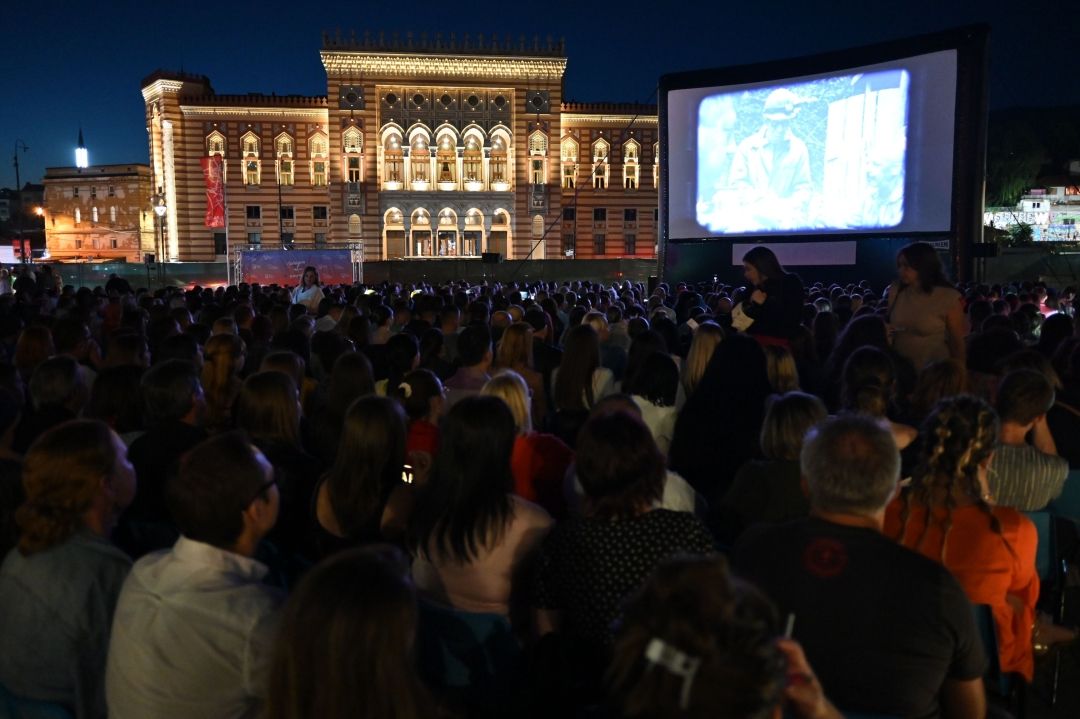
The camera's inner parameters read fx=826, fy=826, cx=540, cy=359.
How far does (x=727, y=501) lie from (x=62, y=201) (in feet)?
249

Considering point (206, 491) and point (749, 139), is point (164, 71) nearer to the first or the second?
point (749, 139)

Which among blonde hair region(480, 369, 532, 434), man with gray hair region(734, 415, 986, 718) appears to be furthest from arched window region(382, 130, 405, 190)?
man with gray hair region(734, 415, 986, 718)

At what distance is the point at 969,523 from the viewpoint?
9.91 ft

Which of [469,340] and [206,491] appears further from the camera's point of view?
[469,340]

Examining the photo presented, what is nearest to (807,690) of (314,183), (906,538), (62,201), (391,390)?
(906,538)

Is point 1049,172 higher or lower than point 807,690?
higher

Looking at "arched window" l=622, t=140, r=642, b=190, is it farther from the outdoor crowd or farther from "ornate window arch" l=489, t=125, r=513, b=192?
the outdoor crowd

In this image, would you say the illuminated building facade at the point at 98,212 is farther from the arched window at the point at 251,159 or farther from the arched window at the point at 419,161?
the arched window at the point at 419,161

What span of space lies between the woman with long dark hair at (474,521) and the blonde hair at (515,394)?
1.17 m

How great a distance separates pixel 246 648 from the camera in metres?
2.44

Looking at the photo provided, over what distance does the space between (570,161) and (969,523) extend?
48025mm

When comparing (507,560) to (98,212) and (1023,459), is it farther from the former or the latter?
(98,212)

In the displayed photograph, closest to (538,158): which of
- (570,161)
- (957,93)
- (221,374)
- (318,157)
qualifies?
(570,161)

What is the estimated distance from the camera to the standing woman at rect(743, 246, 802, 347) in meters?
8.21
